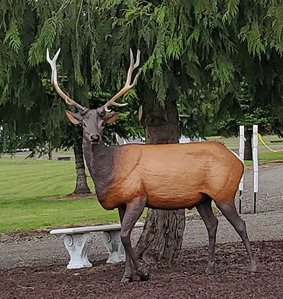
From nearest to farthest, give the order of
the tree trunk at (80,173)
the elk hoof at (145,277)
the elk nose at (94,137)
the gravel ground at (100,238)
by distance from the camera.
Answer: the elk nose at (94,137) < the elk hoof at (145,277) < the gravel ground at (100,238) < the tree trunk at (80,173)

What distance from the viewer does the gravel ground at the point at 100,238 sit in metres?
10.2

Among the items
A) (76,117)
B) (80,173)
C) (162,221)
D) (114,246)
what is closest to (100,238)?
(114,246)

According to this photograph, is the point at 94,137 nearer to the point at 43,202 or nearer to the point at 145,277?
the point at 145,277

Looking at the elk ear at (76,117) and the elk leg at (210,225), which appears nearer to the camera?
the elk ear at (76,117)

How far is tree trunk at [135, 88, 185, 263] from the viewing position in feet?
26.1

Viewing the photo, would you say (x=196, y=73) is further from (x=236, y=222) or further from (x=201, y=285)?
(x=201, y=285)

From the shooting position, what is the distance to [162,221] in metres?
8.09

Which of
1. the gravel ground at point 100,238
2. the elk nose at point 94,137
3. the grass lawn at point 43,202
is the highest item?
the elk nose at point 94,137

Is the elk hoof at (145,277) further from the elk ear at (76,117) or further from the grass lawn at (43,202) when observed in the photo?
the grass lawn at (43,202)

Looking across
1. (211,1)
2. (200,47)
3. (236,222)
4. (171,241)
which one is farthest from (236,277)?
(211,1)

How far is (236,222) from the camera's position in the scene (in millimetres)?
6496

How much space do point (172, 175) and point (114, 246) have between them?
7.77ft

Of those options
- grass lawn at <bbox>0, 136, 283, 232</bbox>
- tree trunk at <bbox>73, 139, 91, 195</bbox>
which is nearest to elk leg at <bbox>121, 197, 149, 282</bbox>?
grass lawn at <bbox>0, 136, 283, 232</bbox>

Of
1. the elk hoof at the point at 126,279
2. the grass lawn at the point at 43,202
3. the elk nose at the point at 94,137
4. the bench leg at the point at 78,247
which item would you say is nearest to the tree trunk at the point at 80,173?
the grass lawn at the point at 43,202
